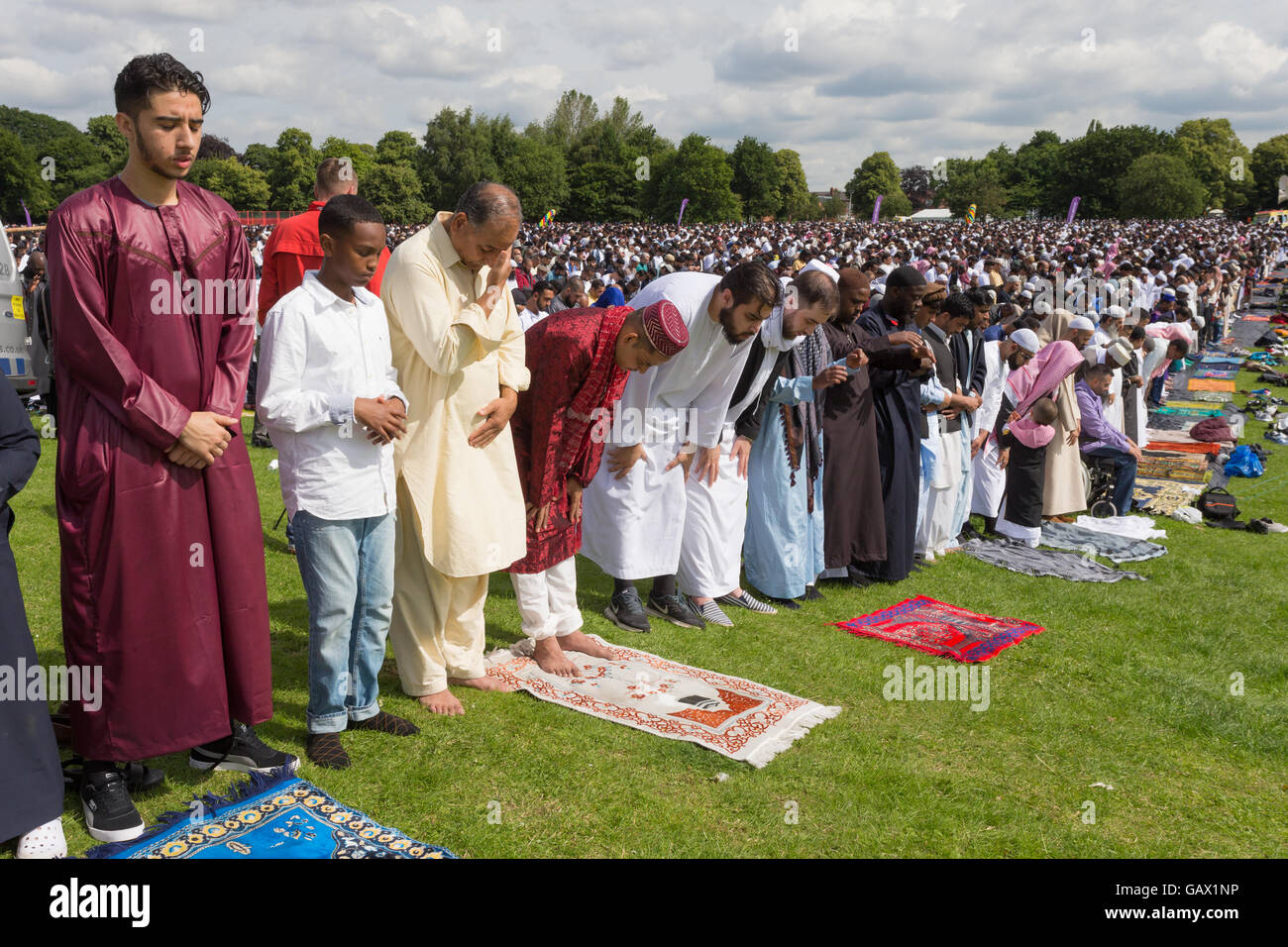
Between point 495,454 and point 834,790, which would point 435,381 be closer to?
point 495,454

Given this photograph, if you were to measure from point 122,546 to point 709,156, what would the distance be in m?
65.9

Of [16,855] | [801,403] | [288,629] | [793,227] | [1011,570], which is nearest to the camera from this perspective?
[16,855]

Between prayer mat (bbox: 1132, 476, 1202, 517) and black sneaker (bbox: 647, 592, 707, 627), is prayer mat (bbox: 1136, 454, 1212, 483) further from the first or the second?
black sneaker (bbox: 647, 592, 707, 627)

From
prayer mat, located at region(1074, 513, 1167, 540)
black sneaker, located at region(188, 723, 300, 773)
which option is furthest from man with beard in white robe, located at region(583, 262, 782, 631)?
prayer mat, located at region(1074, 513, 1167, 540)

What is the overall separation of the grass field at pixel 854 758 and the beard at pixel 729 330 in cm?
151

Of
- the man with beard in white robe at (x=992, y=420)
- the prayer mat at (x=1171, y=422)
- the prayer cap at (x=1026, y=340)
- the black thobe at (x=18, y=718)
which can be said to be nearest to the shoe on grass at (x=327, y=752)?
the black thobe at (x=18, y=718)

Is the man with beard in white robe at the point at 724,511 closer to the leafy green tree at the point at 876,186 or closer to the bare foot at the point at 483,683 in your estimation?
the bare foot at the point at 483,683

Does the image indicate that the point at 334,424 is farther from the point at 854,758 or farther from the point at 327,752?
the point at 854,758

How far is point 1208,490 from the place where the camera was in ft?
27.3

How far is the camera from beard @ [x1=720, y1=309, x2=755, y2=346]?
450 centimetres

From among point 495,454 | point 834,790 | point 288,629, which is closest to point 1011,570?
point 834,790

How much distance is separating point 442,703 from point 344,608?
0.79 m

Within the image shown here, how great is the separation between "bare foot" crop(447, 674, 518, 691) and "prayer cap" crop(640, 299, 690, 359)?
1550 mm

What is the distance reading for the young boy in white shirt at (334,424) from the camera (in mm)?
3014
